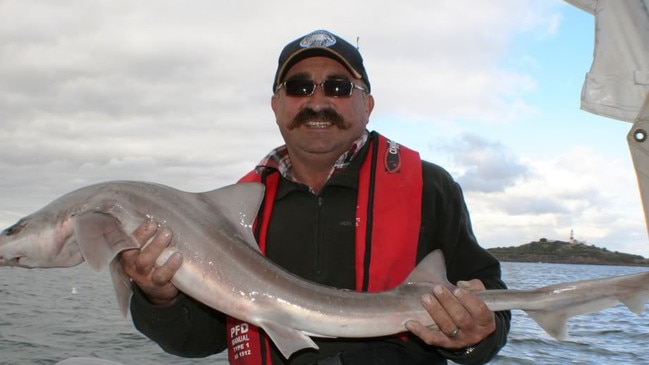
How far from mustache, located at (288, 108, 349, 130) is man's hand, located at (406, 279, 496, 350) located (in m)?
1.50

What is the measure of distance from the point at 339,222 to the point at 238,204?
879 mm

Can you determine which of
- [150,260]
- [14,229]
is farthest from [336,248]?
[14,229]

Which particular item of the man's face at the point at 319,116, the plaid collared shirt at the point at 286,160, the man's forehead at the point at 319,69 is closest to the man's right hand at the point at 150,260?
the plaid collared shirt at the point at 286,160

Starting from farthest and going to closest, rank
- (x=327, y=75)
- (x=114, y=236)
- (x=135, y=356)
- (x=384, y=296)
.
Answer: (x=135, y=356) → (x=327, y=75) → (x=384, y=296) → (x=114, y=236)

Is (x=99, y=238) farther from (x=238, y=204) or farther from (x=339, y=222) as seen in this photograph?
(x=339, y=222)

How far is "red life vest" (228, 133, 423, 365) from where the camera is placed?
406cm

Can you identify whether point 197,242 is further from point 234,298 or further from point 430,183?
point 430,183

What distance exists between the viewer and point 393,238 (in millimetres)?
4129

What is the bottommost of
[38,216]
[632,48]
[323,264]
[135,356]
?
[135,356]

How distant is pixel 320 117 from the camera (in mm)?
4402

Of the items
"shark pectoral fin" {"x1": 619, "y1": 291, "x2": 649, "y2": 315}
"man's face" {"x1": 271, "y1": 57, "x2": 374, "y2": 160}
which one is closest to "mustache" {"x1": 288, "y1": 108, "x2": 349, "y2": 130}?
"man's face" {"x1": 271, "y1": 57, "x2": 374, "y2": 160}

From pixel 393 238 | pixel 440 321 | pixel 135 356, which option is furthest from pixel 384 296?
pixel 135 356

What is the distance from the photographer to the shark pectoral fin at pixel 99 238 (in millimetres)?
3137

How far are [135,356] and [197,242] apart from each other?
9923mm
